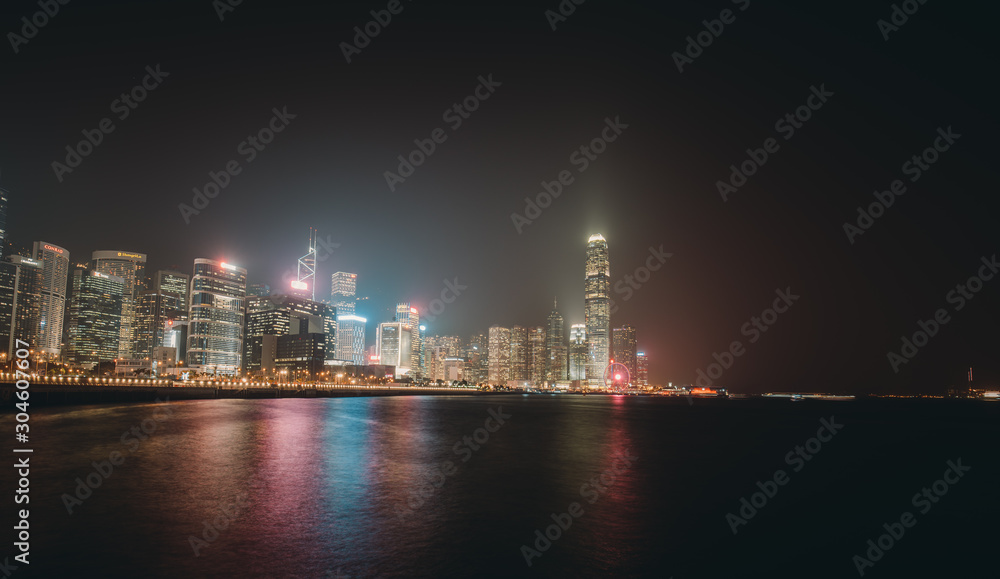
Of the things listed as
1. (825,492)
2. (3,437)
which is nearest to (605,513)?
(825,492)

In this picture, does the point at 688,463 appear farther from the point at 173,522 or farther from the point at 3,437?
the point at 3,437

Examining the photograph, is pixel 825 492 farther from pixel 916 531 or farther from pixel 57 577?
pixel 57 577

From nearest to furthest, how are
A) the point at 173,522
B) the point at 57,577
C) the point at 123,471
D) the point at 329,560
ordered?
the point at 57,577, the point at 329,560, the point at 173,522, the point at 123,471

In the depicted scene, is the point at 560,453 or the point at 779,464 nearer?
the point at 779,464

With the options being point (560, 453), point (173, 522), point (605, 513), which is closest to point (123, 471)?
point (173, 522)

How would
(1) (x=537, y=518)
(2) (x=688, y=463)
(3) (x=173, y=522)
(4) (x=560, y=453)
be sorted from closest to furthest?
(3) (x=173, y=522) < (1) (x=537, y=518) < (2) (x=688, y=463) < (4) (x=560, y=453)

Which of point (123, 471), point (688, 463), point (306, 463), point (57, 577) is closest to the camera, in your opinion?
point (57, 577)
